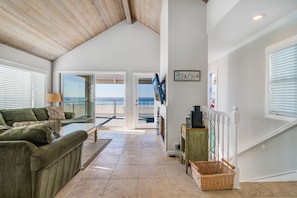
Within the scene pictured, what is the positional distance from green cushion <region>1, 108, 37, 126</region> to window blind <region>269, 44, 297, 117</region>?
538 cm

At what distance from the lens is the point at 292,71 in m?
3.00

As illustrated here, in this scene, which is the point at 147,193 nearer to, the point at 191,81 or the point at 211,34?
the point at 191,81

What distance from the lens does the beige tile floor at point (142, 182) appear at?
2211mm

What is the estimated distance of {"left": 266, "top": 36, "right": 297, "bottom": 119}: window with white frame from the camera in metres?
2.96

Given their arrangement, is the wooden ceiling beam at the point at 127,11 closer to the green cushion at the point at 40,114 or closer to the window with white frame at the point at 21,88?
the window with white frame at the point at 21,88

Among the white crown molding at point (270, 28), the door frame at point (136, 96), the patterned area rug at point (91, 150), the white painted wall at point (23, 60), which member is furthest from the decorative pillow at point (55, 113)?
the white crown molding at point (270, 28)

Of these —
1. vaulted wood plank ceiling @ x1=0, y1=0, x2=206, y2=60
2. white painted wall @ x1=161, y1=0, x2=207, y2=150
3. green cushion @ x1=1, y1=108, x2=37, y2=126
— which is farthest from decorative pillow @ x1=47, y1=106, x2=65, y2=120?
white painted wall @ x1=161, y1=0, x2=207, y2=150

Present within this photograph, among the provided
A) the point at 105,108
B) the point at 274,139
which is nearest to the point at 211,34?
the point at 274,139

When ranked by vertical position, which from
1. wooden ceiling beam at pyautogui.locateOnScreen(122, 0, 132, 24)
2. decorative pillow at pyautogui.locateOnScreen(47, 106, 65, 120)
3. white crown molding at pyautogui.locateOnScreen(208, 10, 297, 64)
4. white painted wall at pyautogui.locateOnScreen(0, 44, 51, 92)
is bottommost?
decorative pillow at pyautogui.locateOnScreen(47, 106, 65, 120)

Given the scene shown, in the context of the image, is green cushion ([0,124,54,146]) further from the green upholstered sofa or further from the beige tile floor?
the beige tile floor

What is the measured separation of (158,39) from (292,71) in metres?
4.19

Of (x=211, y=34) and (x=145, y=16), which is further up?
(x=145, y=16)

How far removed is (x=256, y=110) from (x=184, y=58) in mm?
1825

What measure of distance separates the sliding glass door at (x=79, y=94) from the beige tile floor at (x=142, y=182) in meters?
3.15
